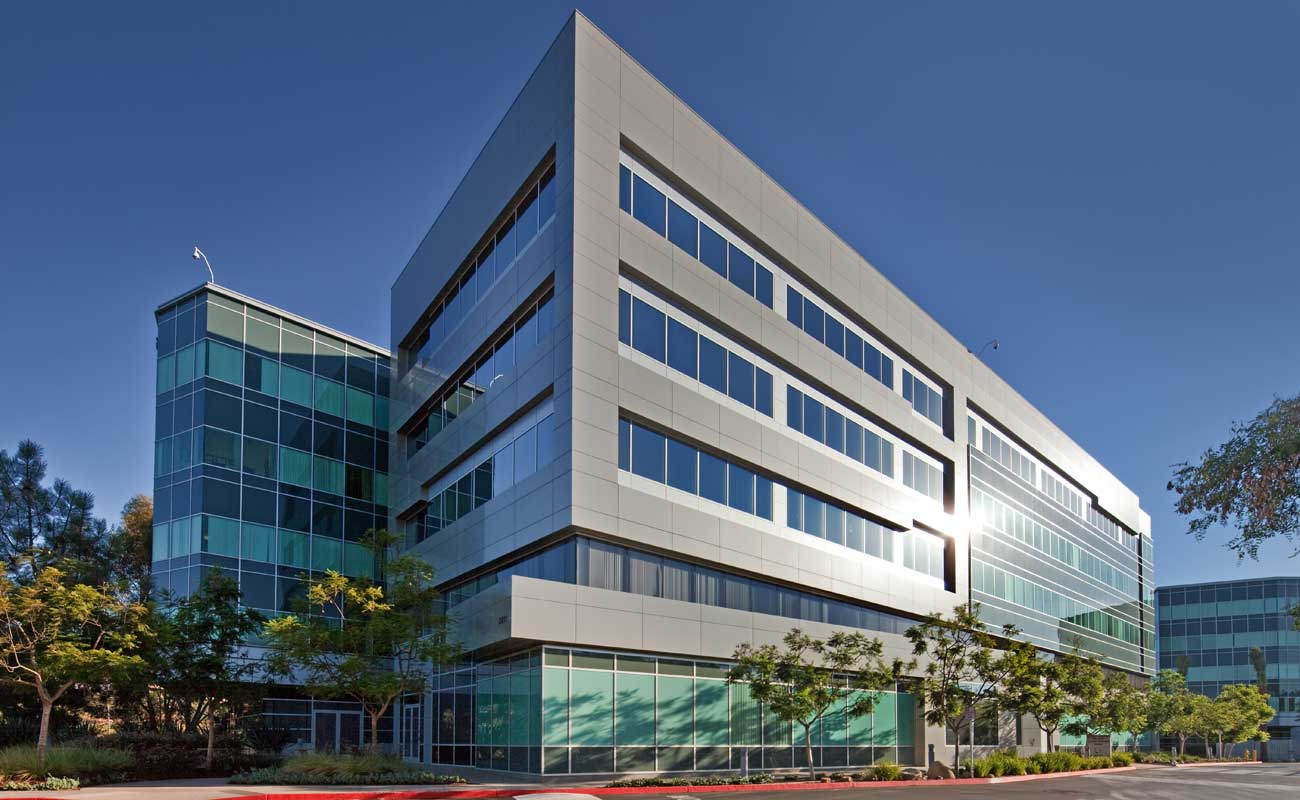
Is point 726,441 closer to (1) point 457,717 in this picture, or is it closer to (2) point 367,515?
(1) point 457,717

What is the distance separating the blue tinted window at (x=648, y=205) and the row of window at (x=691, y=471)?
6.86m

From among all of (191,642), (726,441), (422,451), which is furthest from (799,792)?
(422,451)

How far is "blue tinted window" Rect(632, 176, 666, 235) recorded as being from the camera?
3462 cm

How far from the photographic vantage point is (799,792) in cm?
3095

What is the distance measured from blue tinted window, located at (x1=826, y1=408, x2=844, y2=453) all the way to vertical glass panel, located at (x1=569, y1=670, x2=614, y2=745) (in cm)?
1587

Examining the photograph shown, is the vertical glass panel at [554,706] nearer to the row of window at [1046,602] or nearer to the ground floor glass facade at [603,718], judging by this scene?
the ground floor glass facade at [603,718]

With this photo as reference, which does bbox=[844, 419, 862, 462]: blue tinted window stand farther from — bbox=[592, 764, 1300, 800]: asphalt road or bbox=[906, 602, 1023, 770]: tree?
bbox=[592, 764, 1300, 800]: asphalt road

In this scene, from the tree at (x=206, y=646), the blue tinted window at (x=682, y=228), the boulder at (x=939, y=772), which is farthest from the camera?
the boulder at (x=939, y=772)

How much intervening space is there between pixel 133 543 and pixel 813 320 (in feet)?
115

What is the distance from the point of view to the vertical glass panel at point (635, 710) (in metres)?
31.5

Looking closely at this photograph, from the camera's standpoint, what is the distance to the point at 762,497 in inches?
1513

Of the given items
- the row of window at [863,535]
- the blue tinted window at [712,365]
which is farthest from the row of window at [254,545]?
the row of window at [863,535]

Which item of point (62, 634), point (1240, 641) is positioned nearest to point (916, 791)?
point (62, 634)

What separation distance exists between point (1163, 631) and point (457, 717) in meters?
107
